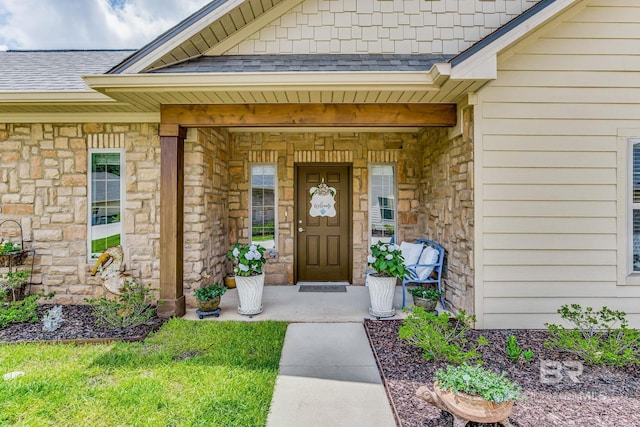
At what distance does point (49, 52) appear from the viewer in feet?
18.8

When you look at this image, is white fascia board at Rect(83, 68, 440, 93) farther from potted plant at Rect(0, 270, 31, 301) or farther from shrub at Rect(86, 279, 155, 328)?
→ potted plant at Rect(0, 270, 31, 301)

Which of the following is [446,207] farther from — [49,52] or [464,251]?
[49,52]

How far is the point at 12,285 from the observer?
392 centimetres

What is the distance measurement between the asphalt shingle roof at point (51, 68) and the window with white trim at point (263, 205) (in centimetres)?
252

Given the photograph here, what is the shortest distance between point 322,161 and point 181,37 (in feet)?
8.55

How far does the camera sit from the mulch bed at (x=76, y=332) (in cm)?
327

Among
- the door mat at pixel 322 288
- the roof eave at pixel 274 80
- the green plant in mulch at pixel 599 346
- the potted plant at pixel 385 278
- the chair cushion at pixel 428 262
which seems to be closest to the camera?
the green plant in mulch at pixel 599 346

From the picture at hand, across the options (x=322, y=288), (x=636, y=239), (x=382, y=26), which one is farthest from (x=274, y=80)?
(x=636, y=239)

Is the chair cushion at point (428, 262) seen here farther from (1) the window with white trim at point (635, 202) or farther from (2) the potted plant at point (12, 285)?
(2) the potted plant at point (12, 285)

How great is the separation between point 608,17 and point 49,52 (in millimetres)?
8021

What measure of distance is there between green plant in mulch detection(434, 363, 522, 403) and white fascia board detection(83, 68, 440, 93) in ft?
8.48

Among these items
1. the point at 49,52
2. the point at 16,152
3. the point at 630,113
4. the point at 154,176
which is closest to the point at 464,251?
the point at 630,113

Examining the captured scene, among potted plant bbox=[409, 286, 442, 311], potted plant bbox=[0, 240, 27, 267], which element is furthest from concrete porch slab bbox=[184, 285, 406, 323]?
potted plant bbox=[0, 240, 27, 267]

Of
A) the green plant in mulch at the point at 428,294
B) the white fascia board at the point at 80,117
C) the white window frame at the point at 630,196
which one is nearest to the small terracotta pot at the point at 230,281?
the white fascia board at the point at 80,117
